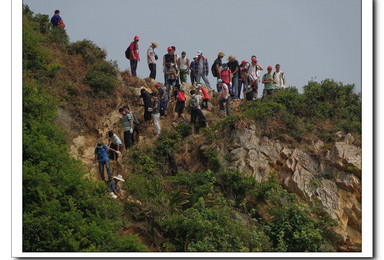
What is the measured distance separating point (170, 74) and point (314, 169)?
7.85m

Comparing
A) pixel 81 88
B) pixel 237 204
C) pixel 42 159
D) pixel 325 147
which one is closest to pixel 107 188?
pixel 42 159

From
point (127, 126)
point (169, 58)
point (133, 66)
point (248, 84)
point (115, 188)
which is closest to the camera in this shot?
point (115, 188)

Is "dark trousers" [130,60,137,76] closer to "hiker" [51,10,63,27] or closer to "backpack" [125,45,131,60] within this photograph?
"backpack" [125,45,131,60]

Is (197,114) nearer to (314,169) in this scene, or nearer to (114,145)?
(114,145)

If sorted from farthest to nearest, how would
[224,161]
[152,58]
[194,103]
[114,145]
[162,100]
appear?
[152,58] → [162,100] → [194,103] → [224,161] → [114,145]

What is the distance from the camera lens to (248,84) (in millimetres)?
29891

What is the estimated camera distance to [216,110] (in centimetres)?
2947

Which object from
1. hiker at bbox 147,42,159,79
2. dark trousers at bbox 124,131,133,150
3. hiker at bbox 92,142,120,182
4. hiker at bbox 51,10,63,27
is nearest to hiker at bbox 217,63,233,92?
hiker at bbox 147,42,159,79

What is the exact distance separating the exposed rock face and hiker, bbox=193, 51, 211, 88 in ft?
18.5

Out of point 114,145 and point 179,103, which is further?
point 179,103

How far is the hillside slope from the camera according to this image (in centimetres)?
2250

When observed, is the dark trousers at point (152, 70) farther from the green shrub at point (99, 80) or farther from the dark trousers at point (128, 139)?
the dark trousers at point (128, 139)
